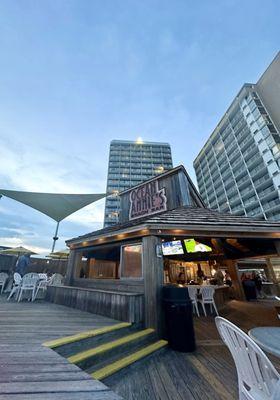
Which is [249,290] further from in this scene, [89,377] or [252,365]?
[89,377]

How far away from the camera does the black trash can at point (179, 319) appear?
3.90 m

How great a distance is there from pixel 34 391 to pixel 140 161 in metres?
66.9

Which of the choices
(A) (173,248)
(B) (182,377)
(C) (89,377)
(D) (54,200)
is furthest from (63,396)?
(D) (54,200)

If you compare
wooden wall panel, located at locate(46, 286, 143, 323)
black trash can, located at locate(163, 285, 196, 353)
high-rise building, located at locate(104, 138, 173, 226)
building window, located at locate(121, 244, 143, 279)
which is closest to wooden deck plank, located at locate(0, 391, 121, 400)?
A: wooden wall panel, located at locate(46, 286, 143, 323)

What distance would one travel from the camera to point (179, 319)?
4.04 metres

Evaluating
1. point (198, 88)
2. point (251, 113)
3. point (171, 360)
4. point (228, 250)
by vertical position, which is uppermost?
point (198, 88)

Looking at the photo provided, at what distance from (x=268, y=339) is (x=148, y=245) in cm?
357

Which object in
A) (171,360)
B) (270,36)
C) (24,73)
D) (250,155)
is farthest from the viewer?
(270,36)

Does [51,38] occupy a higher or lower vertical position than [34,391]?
higher

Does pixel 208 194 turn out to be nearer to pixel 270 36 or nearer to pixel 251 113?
pixel 251 113

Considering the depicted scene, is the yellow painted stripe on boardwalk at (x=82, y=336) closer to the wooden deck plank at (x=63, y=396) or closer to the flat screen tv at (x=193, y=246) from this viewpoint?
the wooden deck plank at (x=63, y=396)

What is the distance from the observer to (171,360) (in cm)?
346

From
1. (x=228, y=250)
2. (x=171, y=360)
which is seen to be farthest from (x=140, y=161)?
(x=171, y=360)

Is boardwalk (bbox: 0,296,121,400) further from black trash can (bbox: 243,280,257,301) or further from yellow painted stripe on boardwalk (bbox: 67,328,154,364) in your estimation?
black trash can (bbox: 243,280,257,301)
